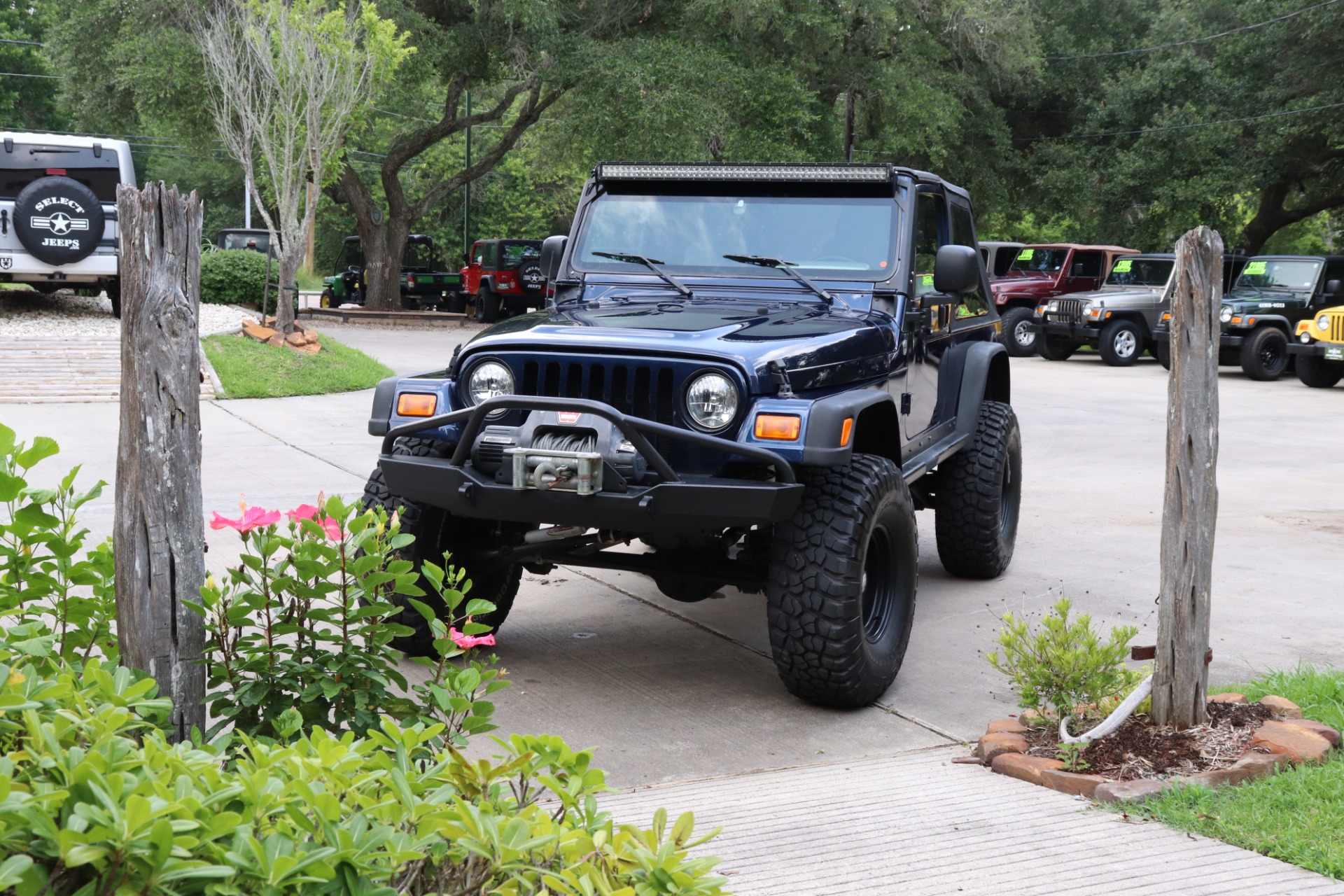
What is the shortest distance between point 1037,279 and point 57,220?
54.0 feet

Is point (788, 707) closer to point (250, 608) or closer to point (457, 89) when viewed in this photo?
point (250, 608)

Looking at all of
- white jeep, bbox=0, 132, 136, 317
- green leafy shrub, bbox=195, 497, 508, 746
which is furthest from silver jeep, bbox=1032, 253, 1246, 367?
green leafy shrub, bbox=195, 497, 508, 746

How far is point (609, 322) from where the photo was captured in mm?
5098

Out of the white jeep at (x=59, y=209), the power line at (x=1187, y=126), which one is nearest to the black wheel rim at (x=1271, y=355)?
the power line at (x=1187, y=126)

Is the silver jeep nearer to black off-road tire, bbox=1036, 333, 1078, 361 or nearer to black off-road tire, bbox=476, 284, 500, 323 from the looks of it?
black off-road tire, bbox=1036, 333, 1078, 361

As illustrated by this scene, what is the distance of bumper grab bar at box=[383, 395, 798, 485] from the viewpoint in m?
4.31

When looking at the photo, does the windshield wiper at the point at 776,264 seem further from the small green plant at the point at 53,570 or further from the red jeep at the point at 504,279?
the red jeep at the point at 504,279

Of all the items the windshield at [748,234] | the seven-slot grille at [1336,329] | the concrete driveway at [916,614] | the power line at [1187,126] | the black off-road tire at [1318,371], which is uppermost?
the power line at [1187,126]

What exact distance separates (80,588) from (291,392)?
27.4 feet

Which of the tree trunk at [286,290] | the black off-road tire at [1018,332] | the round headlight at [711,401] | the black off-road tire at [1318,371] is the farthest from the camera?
the black off-road tire at [1018,332]

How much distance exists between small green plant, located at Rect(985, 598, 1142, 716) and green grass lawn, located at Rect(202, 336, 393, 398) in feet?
36.1

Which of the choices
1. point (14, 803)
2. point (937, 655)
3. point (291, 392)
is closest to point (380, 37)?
point (291, 392)

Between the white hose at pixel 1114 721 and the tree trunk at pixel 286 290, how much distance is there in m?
14.0

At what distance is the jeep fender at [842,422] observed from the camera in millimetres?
4418
